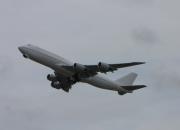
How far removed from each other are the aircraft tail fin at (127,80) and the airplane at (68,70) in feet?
36.4

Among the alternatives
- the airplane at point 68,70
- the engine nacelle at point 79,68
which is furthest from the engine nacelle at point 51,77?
the engine nacelle at point 79,68

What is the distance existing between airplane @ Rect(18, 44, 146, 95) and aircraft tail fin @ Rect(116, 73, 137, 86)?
11.1 metres

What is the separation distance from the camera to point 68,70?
115 m

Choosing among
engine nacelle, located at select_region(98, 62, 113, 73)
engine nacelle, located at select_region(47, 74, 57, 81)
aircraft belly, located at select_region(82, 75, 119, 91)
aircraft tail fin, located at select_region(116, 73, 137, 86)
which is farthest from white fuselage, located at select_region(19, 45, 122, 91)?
aircraft tail fin, located at select_region(116, 73, 137, 86)

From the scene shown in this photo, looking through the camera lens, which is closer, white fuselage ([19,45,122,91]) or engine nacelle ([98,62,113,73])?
engine nacelle ([98,62,113,73])

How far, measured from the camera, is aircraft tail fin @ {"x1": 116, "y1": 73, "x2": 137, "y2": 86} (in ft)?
447

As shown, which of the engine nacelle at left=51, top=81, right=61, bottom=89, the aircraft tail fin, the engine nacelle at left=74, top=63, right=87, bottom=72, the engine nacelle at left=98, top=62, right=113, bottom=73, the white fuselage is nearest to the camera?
the engine nacelle at left=98, top=62, right=113, bottom=73

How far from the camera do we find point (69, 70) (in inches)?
4547

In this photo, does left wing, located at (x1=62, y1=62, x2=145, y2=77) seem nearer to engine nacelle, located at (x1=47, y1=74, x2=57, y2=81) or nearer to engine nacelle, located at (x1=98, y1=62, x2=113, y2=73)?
engine nacelle, located at (x1=98, y1=62, x2=113, y2=73)

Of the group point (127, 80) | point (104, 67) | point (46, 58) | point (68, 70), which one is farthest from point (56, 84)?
point (127, 80)

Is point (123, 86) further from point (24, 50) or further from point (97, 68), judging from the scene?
point (24, 50)

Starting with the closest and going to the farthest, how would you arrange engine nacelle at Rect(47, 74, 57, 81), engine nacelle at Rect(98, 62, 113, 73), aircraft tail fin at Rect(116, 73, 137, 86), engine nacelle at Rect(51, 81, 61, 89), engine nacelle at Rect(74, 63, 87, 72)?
1. engine nacelle at Rect(98, 62, 113, 73)
2. engine nacelle at Rect(74, 63, 87, 72)
3. engine nacelle at Rect(51, 81, 61, 89)
4. engine nacelle at Rect(47, 74, 57, 81)
5. aircraft tail fin at Rect(116, 73, 137, 86)

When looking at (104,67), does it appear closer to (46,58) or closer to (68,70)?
(68,70)

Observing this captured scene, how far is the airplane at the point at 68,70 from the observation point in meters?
114
